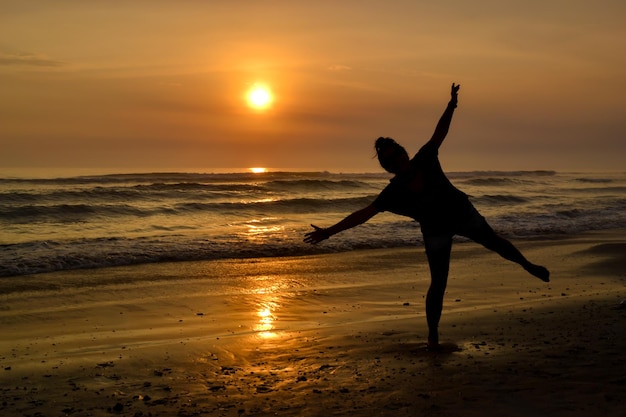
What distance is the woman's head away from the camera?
5820 millimetres

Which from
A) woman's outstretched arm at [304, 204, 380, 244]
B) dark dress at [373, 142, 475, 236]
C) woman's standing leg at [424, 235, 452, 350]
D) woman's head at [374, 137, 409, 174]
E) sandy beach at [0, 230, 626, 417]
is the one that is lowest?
sandy beach at [0, 230, 626, 417]

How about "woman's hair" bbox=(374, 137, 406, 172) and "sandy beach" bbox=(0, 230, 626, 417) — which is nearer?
"sandy beach" bbox=(0, 230, 626, 417)

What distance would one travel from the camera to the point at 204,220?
23.6 m

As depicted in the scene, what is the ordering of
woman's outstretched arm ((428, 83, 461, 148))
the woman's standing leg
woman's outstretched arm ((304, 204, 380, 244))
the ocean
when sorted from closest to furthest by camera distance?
woman's outstretched arm ((304, 204, 380, 244))
woman's outstretched arm ((428, 83, 461, 148))
the woman's standing leg
the ocean

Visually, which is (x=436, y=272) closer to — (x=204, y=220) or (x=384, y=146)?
(x=384, y=146)

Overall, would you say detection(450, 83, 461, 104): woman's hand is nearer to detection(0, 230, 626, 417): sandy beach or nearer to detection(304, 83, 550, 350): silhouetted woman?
detection(304, 83, 550, 350): silhouetted woman

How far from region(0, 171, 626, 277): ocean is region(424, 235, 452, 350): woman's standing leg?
8390 millimetres

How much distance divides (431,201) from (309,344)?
1.87m

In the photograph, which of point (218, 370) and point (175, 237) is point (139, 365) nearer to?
point (218, 370)

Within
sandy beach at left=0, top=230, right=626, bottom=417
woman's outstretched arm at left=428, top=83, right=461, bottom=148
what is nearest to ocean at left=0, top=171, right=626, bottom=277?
sandy beach at left=0, top=230, right=626, bottom=417

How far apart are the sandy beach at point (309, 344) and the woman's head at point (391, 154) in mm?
1623

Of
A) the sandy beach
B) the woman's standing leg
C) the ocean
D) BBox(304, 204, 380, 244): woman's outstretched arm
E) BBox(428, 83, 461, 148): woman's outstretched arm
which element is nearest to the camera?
the sandy beach

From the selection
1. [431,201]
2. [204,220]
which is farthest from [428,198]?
[204,220]

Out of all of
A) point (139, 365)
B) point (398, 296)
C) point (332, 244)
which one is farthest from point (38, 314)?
point (332, 244)
